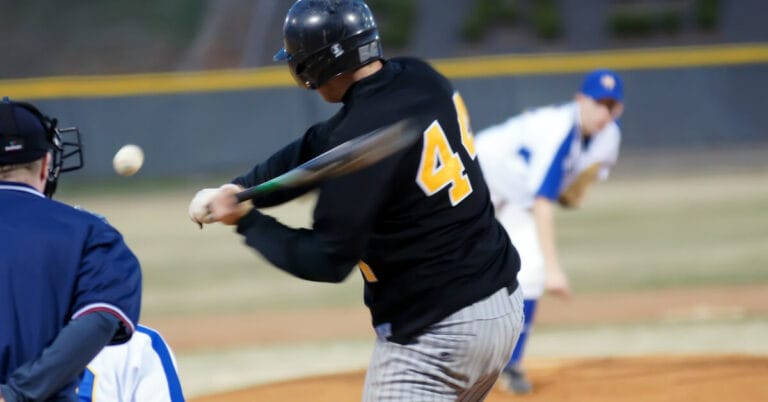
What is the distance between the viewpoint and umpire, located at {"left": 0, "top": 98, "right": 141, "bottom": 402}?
2682mm

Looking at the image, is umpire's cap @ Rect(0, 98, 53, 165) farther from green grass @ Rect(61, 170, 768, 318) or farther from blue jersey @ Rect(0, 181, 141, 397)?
green grass @ Rect(61, 170, 768, 318)

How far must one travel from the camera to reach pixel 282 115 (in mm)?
18828

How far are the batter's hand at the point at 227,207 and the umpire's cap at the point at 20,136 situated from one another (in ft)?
1.50

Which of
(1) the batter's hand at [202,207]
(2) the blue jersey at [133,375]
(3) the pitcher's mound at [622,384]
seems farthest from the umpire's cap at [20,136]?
(3) the pitcher's mound at [622,384]

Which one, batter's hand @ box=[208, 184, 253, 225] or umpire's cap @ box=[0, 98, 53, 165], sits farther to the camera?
batter's hand @ box=[208, 184, 253, 225]

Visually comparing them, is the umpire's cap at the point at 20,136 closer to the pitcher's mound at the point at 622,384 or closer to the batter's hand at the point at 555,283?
the pitcher's mound at the point at 622,384

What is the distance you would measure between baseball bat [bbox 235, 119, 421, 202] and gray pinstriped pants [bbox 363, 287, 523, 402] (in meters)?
0.53

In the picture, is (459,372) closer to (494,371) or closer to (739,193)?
(494,371)

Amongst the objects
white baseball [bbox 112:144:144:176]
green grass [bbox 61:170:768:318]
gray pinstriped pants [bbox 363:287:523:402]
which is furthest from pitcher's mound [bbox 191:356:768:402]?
green grass [bbox 61:170:768:318]

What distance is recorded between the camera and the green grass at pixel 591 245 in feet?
33.8

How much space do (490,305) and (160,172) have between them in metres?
16.4

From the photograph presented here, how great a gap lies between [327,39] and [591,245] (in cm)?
975

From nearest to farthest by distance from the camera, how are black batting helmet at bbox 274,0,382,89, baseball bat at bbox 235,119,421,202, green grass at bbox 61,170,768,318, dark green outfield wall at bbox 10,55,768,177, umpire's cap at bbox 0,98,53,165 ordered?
umpire's cap at bbox 0,98,53,165, baseball bat at bbox 235,119,421,202, black batting helmet at bbox 274,0,382,89, green grass at bbox 61,170,768,318, dark green outfield wall at bbox 10,55,768,177

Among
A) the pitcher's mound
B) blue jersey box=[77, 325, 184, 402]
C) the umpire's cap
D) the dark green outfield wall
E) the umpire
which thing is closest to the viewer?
the umpire
